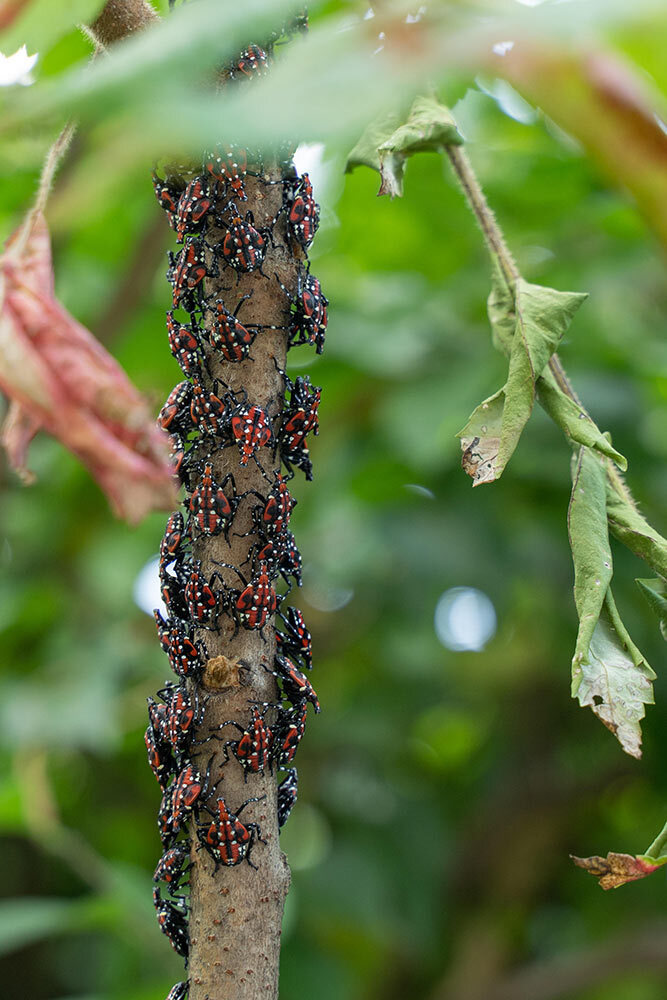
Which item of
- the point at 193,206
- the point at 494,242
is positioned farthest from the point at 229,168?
the point at 494,242

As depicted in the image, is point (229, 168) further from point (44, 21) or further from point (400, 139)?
point (44, 21)

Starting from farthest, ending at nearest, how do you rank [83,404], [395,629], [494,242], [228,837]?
[395,629]
[494,242]
[228,837]
[83,404]

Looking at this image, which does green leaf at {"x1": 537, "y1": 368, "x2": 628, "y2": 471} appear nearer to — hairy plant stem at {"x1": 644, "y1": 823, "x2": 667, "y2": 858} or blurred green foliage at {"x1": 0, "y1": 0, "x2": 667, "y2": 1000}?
hairy plant stem at {"x1": 644, "y1": 823, "x2": 667, "y2": 858}

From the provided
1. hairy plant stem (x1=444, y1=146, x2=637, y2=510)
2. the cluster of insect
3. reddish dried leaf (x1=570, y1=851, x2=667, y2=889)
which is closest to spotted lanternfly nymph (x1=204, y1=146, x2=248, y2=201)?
the cluster of insect

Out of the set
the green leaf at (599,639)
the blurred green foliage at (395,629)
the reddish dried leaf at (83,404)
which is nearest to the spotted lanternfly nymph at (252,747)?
the green leaf at (599,639)

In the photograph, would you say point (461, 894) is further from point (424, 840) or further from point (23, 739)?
point (23, 739)

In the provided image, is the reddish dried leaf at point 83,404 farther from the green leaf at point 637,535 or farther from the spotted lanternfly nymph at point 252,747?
the green leaf at point 637,535

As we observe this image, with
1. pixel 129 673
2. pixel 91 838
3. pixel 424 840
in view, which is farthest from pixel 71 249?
pixel 424 840
